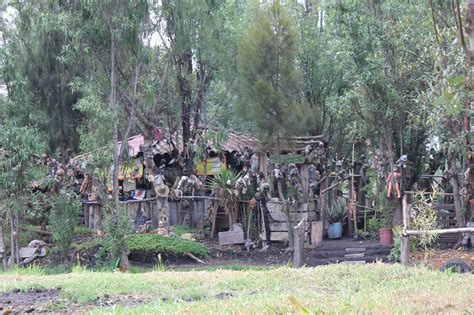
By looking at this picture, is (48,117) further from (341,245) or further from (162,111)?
(341,245)

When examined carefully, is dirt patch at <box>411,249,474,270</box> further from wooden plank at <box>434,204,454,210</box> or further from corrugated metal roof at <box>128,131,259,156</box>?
corrugated metal roof at <box>128,131,259,156</box>

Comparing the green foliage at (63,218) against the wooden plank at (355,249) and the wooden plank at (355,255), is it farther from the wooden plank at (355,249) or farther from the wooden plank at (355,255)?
the wooden plank at (355,249)

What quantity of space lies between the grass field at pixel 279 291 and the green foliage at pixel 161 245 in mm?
6505

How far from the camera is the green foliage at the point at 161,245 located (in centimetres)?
1634

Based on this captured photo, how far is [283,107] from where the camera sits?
58.9 ft

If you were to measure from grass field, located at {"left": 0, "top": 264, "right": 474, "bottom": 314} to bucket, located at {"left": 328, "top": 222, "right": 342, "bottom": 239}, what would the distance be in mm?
10284

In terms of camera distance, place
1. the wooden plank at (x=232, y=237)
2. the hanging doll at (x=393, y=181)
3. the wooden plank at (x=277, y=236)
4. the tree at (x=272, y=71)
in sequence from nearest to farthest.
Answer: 1. the hanging doll at (x=393, y=181)
2. the tree at (x=272, y=71)
3. the wooden plank at (x=232, y=237)
4. the wooden plank at (x=277, y=236)

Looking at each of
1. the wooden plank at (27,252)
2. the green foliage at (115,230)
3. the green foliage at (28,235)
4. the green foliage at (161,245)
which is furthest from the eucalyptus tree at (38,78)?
the green foliage at (161,245)

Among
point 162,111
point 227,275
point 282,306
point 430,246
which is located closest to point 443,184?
point 430,246

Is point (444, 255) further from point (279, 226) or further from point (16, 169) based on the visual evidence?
point (16, 169)

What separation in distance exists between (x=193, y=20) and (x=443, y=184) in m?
8.56

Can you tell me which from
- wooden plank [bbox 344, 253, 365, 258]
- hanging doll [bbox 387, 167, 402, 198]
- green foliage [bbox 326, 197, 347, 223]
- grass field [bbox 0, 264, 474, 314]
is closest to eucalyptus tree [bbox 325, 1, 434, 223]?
hanging doll [bbox 387, 167, 402, 198]

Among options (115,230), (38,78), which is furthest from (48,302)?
(38,78)

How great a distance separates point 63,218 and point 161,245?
2454 mm
